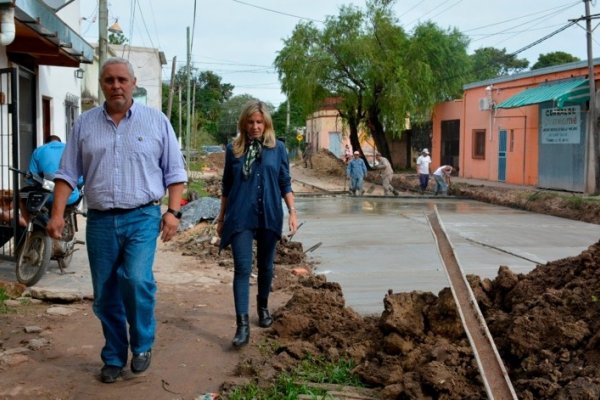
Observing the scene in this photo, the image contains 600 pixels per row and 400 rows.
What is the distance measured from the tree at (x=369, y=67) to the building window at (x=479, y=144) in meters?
2.95

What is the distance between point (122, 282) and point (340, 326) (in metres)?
1.74

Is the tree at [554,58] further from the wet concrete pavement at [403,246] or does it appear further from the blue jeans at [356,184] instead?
the wet concrete pavement at [403,246]

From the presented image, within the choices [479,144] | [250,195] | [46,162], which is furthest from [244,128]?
[479,144]

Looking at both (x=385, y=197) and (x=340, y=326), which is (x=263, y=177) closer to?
(x=340, y=326)

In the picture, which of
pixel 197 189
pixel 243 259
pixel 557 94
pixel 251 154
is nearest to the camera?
pixel 243 259

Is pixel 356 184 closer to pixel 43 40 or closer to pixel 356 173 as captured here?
pixel 356 173

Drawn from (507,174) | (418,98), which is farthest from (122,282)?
(418,98)

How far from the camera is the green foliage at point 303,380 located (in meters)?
4.08

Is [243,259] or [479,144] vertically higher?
[479,144]

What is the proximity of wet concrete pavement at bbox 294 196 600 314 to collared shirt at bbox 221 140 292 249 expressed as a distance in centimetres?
115

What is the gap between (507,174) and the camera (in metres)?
29.5

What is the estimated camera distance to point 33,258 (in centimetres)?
745

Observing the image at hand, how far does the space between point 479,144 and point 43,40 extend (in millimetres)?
26224

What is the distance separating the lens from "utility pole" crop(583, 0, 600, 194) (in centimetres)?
2089
